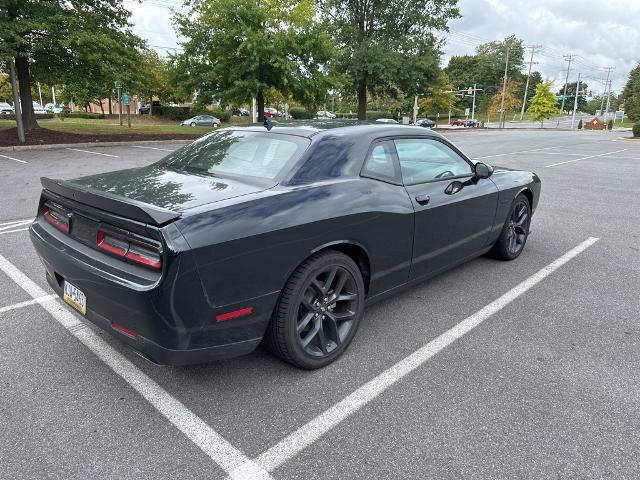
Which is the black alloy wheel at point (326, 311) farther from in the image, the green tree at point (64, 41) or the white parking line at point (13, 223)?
the green tree at point (64, 41)

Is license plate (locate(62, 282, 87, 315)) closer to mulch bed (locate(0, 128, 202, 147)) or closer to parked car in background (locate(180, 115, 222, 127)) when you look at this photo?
mulch bed (locate(0, 128, 202, 147))

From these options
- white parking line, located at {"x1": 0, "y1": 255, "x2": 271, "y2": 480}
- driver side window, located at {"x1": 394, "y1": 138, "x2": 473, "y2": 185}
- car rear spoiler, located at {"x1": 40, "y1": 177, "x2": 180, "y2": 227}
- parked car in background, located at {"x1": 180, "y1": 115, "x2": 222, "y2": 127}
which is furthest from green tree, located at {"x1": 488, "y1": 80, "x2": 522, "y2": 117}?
car rear spoiler, located at {"x1": 40, "y1": 177, "x2": 180, "y2": 227}

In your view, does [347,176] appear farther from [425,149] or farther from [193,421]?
[193,421]

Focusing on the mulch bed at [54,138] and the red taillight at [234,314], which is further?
the mulch bed at [54,138]

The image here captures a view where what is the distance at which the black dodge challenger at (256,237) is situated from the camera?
7.34ft

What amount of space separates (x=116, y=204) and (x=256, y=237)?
718 millimetres

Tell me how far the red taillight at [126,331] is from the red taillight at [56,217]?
74 cm

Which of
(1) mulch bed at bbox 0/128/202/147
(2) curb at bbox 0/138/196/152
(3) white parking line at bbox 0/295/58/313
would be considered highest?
(1) mulch bed at bbox 0/128/202/147

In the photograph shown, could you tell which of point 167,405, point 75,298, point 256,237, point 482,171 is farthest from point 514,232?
point 75,298

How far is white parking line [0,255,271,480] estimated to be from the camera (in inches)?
82.7

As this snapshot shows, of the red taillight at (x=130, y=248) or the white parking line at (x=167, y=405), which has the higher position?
the red taillight at (x=130, y=248)

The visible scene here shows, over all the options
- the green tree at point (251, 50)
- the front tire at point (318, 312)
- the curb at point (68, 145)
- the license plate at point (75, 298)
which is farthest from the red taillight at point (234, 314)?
the green tree at point (251, 50)

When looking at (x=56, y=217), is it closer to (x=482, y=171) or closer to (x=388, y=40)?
(x=482, y=171)

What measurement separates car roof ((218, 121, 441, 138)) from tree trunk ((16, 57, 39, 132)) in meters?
19.0
